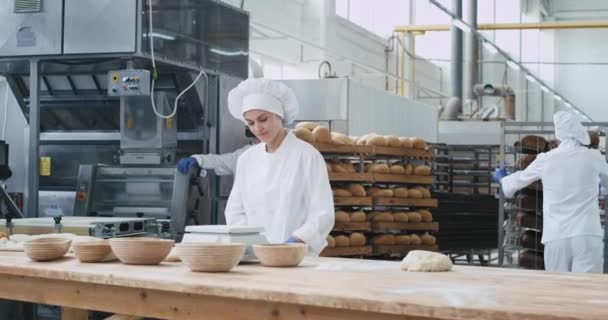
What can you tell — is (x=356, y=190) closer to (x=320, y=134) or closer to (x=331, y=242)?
(x=331, y=242)

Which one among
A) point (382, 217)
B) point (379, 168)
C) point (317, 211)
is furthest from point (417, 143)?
point (317, 211)

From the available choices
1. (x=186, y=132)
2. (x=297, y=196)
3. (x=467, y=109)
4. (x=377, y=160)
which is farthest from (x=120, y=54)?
(x=467, y=109)

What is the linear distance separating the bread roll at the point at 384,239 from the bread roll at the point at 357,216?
297 millimetres

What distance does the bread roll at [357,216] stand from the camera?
698cm

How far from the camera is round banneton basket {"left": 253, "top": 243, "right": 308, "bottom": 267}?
2531 millimetres

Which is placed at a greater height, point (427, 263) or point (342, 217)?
point (427, 263)

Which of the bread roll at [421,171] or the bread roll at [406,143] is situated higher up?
the bread roll at [406,143]

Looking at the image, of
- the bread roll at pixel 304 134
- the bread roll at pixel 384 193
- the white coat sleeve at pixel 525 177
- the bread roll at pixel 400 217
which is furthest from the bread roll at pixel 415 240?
the bread roll at pixel 304 134

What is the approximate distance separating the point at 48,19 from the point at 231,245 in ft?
10.2

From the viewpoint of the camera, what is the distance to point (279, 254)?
8.30 feet

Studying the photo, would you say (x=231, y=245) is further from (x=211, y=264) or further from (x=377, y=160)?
(x=377, y=160)

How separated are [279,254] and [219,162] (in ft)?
9.32

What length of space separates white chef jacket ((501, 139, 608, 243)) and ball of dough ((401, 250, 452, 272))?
3390 millimetres

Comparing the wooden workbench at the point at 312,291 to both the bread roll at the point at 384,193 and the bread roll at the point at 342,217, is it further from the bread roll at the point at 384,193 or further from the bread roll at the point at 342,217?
the bread roll at the point at 384,193
